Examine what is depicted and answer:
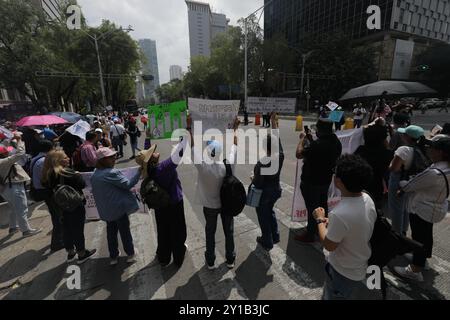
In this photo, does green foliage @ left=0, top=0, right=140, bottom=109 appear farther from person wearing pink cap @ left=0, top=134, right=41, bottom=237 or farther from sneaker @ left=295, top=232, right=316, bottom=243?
sneaker @ left=295, top=232, right=316, bottom=243

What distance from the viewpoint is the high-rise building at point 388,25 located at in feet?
133

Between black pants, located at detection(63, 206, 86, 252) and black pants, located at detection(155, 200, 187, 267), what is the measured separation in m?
1.11

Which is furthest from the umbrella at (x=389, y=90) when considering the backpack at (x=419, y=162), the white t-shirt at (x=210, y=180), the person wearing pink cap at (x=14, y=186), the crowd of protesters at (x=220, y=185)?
the person wearing pink cap at (x=14, y=186)

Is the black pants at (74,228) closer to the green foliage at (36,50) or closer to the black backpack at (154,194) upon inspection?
the black backpack at (154,194)

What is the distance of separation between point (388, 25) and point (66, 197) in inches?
2006

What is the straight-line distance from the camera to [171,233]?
321 cm

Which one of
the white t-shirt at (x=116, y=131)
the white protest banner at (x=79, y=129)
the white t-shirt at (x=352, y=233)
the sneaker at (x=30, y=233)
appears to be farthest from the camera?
the white t-shirt at (x=116, y=131)

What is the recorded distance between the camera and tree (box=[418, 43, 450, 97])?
122ft

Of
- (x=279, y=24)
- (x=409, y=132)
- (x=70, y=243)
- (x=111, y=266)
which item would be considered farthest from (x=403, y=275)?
(x=279, y=24)

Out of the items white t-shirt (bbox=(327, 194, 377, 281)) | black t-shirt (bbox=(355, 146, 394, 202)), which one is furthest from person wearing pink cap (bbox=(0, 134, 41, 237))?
black t-shirt (bbox=(355, 146, 394, 202))

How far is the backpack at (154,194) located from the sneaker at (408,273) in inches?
114

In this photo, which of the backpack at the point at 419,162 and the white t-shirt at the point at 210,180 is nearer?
the white t-shirt at the point at 210,180

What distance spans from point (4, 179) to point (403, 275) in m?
5.88

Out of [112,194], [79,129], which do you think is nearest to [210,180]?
[112,194]
